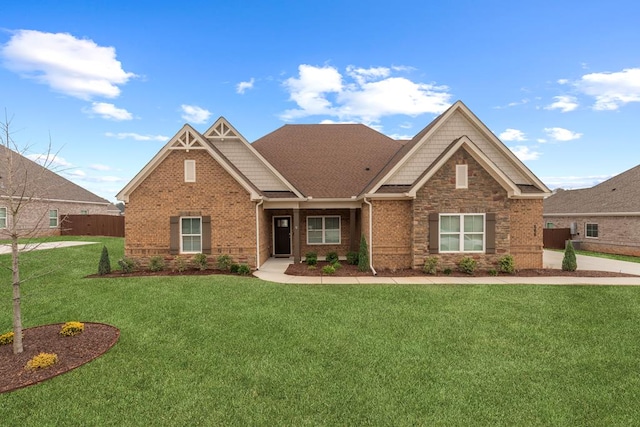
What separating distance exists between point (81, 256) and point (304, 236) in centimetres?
1148

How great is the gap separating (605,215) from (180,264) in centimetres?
2795

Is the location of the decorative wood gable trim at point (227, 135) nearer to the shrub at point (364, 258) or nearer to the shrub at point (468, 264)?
the shrub at point (364, 258)

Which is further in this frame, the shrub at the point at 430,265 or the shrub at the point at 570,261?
the shrub at the point at 570,261

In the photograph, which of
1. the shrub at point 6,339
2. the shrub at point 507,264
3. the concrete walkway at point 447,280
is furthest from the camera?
the shrub at point 507,264

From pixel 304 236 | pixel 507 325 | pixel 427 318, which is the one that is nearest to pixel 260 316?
pixel 427 318

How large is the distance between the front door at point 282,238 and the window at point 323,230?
1.30 metres

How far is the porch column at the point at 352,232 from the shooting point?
16195mm

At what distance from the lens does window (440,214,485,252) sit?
42.9 feet

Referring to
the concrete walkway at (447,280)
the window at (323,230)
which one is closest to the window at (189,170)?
the concrete walkway at (447,280)

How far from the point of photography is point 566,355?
18.9 feet

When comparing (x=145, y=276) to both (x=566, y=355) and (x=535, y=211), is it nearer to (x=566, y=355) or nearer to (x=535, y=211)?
(x=566, y=355)

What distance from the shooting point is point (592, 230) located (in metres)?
24.2

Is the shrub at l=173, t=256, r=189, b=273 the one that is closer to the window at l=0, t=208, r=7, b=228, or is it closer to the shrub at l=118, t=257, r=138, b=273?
the shrub at l=118, t=257, r=138, b=273

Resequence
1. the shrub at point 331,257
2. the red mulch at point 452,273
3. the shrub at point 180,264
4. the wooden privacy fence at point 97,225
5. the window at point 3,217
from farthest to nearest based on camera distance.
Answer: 1. the wooden privacy fence at point 97,225
2. the window at point 3,217
3. the shrub at point 331,257
4. the shrub at point 180,264
5. the red mulch at point 452,273
